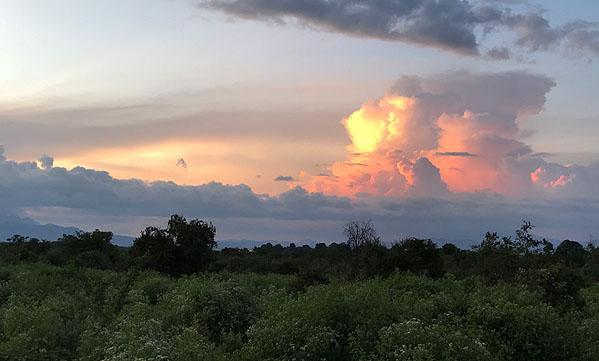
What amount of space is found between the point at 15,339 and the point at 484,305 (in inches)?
947

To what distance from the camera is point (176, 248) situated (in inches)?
3214

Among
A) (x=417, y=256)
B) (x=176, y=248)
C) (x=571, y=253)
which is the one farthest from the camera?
(x=571, y=253)

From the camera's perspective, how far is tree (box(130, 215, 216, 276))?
80350mm

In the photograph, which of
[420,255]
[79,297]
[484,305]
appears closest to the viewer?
[484,305]

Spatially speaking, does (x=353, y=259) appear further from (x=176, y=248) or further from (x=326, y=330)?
(x=326, y=330)

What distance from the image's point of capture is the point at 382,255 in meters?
67.9

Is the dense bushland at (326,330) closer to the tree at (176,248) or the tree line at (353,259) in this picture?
the tree line at (353,259)

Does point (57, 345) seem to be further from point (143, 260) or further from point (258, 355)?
point (143, 260)

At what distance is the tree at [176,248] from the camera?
80350 mm

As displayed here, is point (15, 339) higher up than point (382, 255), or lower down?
lower down

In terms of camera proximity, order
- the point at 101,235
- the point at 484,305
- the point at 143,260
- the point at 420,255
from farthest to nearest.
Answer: the point at 101,235 → the point at 143,260 → the point at 420,255 → the point at 484,305

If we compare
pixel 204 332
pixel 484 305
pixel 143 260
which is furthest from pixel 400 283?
pixel 143 260

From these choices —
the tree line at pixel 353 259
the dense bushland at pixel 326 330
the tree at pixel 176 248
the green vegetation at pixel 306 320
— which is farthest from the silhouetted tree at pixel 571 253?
the dense bushland at pixel 326 330

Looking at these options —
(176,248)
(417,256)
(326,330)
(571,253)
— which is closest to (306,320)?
(326,330)
